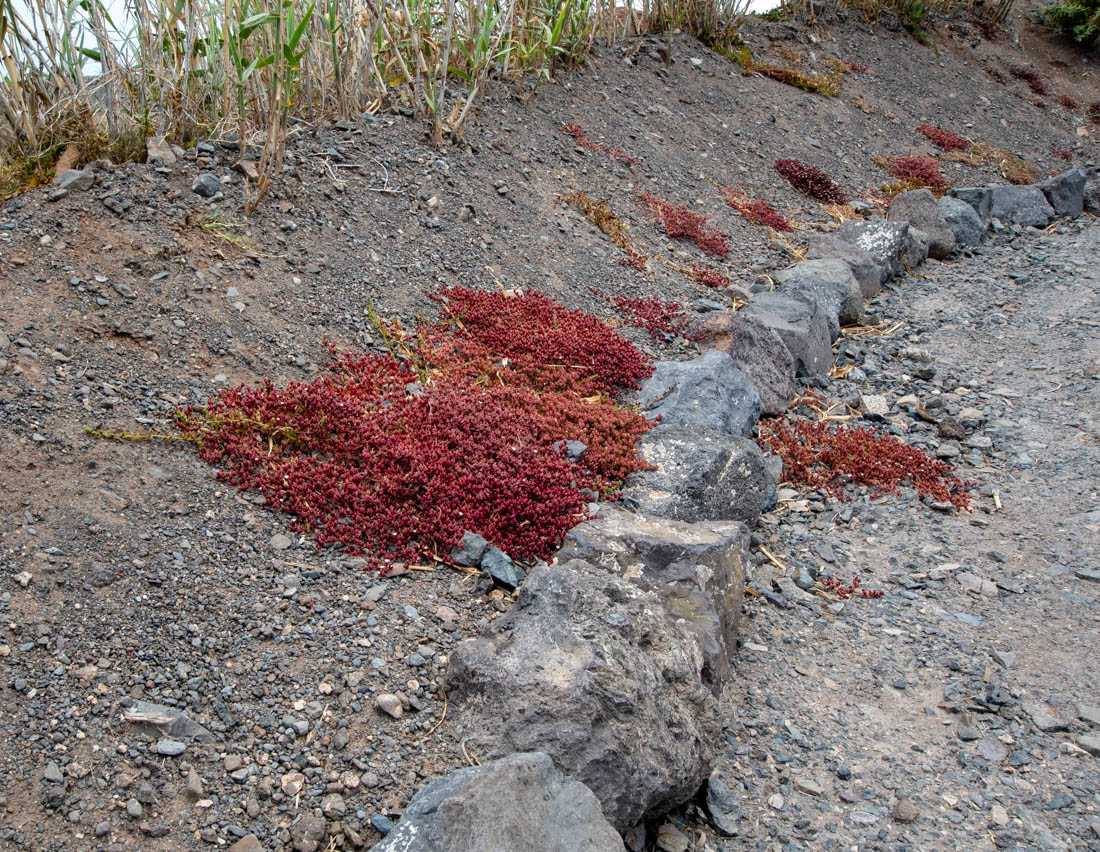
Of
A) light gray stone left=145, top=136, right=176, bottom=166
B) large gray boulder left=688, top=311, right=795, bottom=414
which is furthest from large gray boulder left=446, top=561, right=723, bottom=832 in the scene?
light gray stone left=145, top=136, right=176, bottom=166

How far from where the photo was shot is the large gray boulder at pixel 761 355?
273 inches

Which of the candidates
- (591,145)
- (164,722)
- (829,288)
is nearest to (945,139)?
(591,145)

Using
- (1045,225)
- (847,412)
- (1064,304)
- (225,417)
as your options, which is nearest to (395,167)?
(225,417)

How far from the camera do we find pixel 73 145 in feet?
19.9

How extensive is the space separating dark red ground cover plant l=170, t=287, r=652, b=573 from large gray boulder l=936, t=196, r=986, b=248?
768 centimetres

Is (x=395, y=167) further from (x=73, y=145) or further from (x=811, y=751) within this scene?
(x=811, y=751)

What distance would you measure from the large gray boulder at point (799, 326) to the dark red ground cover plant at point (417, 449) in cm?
230

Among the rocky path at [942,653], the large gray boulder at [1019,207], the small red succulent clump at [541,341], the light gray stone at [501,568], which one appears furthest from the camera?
the large gray boulder at [1019,207]

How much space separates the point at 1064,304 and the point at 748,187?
4.04 metres

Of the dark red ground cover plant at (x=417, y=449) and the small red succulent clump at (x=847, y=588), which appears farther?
the small red succulent clump at (x=847, y=588)

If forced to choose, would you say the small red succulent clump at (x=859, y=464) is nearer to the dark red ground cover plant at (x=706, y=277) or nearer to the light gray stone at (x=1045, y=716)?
the light gray stone at (x=1045, y=716)

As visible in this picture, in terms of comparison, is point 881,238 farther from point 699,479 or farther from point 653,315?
point 699,479

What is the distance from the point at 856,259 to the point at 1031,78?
11.8m

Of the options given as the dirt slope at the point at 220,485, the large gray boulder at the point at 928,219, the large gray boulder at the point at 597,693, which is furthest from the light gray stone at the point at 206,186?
the large gray boulder at the point at 928,219
